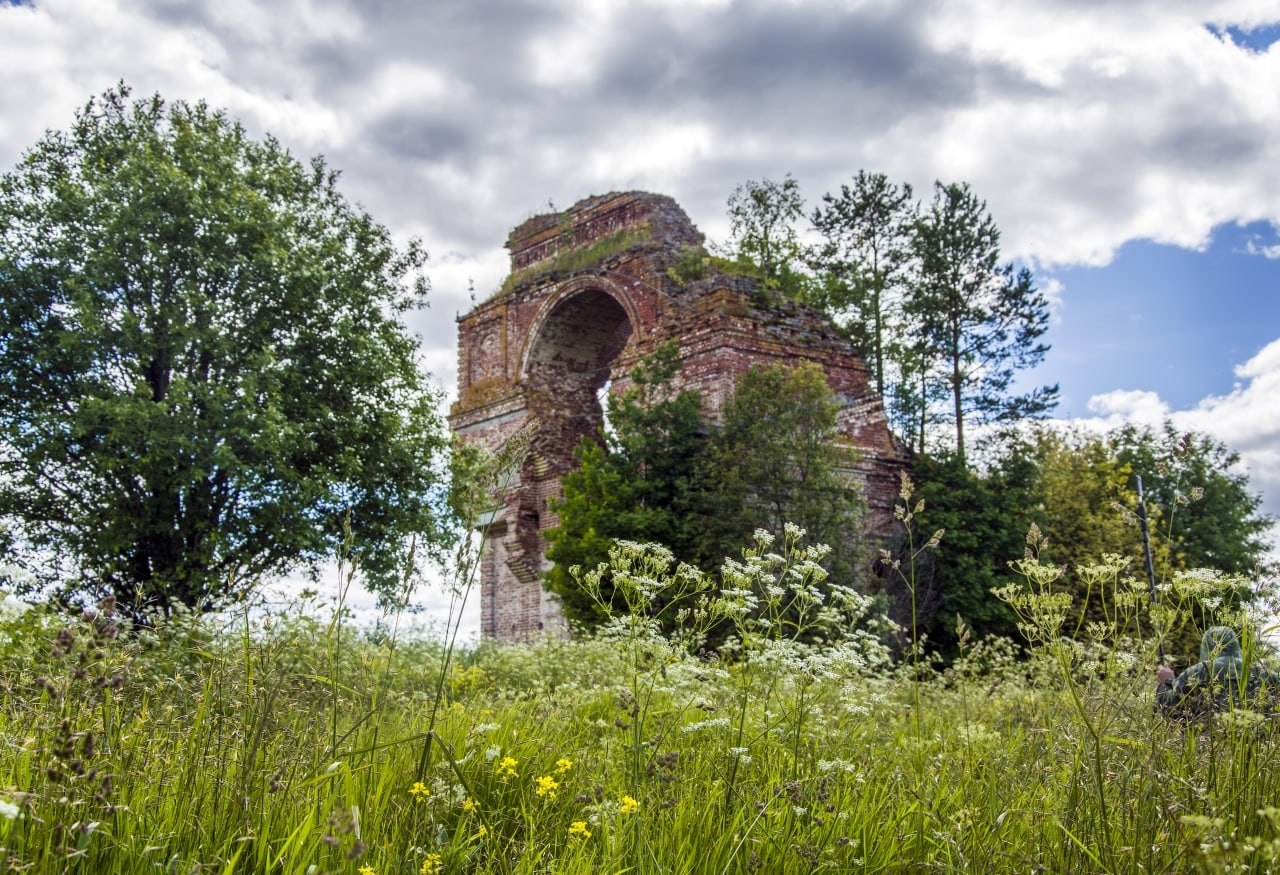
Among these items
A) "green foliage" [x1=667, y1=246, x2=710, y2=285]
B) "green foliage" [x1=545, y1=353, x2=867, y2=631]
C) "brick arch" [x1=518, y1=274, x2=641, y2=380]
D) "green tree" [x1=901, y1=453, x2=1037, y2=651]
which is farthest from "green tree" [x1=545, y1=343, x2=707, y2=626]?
"brick arch" [x1=518, y1=274, x2=641, y2=380]

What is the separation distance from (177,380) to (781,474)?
919 centimetres

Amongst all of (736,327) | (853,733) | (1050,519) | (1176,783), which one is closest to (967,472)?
(1050,519)

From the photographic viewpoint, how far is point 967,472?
22.6m

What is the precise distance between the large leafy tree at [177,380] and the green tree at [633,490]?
9.66 ft

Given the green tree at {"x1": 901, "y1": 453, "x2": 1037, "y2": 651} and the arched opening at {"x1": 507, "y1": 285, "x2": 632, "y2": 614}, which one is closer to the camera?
the green tree at {"x1": 901, "y1": 453, "x2": 1037, "y2": 651}

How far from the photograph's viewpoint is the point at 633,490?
727 inches

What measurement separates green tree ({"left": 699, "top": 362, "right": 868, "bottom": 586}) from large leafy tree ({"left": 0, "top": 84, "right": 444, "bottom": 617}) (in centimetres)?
496

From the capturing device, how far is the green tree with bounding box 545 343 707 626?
59.0 feet

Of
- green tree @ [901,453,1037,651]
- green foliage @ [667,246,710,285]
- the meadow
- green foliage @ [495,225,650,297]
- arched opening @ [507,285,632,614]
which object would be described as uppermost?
green foliage @ [495,225,650,297]

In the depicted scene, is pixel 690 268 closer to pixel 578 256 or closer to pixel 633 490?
pixel 578 256

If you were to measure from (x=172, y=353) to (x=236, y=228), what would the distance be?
2101 millimetres

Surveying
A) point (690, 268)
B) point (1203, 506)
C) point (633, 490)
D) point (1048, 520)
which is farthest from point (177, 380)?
point (1203, 506)

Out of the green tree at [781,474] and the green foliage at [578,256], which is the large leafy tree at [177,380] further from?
the green foliage at [578,256]

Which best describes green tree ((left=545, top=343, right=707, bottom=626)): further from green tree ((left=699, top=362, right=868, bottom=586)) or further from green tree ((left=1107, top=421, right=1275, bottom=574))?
green tree ((left=1107, top=421, right=1275, bottom=574))
